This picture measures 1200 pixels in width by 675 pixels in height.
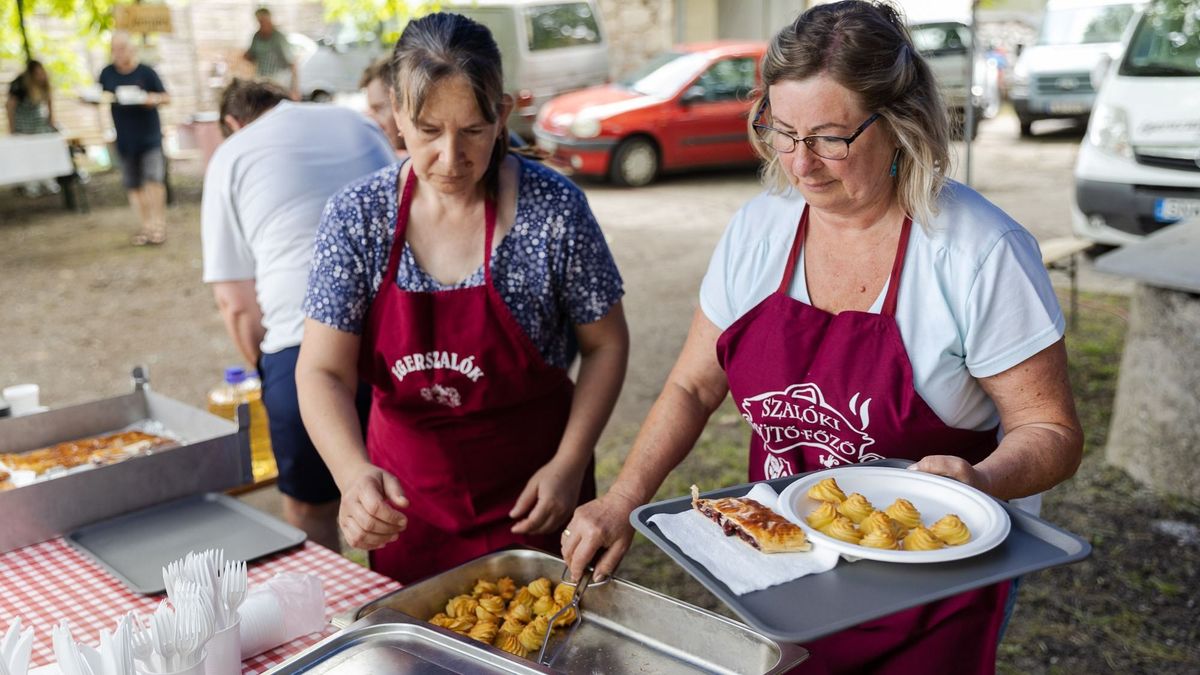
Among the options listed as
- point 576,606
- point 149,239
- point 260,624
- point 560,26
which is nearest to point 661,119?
point 560,26

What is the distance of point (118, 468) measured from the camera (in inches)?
82.7

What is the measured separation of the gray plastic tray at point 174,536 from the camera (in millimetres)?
1957

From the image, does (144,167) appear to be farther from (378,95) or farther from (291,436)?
(291,436)

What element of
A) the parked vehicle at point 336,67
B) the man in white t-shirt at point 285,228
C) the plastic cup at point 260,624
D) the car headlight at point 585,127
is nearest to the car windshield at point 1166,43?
the car headlight at point 585,127

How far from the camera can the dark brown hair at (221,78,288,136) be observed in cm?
316

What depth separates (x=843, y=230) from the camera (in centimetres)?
178

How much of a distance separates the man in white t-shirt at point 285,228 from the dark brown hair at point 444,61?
3.28ft

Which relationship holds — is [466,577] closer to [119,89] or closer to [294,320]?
[294,320]

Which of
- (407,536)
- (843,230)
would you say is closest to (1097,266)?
(843,230)

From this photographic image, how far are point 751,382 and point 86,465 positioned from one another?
4.70ft

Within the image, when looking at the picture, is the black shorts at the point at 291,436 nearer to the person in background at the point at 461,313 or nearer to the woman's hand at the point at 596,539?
the person in background at the point at 461,313

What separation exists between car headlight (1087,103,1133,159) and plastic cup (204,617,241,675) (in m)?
6.83

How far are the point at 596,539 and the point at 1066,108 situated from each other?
43.8 ft

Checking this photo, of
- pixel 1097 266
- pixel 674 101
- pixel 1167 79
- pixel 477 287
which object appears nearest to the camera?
pixel 477 287
